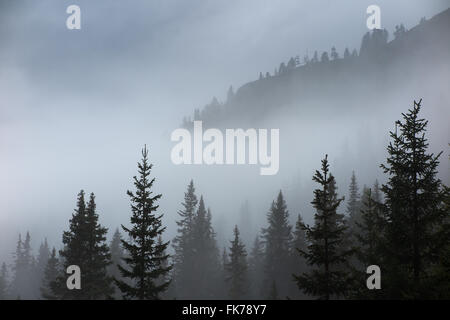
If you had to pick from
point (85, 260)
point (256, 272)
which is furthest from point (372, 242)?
point (256, 272)

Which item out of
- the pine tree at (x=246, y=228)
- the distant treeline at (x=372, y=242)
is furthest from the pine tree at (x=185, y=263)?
the pine tree at (x=246, y=228)

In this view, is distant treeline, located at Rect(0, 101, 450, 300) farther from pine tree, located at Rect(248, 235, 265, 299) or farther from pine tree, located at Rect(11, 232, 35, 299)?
pine tree, located at Rect(11, 232, 35, 299)

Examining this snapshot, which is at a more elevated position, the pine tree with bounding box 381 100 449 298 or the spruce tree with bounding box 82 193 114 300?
the pine tree with bounding box 381 100 449 298

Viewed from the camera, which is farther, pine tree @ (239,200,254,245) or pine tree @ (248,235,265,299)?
pine tree @ (239,200,254,245)

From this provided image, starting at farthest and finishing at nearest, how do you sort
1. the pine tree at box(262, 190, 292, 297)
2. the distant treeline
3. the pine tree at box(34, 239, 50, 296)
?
the pine tree at box(34, 239, 50, 296) → the pine tree at box(262, 190, 292, 297) → the distant treeline

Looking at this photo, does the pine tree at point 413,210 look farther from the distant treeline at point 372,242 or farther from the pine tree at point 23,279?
the pine tree at point 23,279

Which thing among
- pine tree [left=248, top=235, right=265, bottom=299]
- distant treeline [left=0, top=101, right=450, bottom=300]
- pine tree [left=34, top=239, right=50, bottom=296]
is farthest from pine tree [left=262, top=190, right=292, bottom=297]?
pine tree [left=34, top=239, right=50, bottom=296]

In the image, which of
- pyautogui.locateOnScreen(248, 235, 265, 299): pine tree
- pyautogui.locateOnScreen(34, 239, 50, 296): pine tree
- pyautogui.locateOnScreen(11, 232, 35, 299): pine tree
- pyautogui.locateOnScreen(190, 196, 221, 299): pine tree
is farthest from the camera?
pyautogui.locateOnScreen(11, 232, 35, 299): pine tree

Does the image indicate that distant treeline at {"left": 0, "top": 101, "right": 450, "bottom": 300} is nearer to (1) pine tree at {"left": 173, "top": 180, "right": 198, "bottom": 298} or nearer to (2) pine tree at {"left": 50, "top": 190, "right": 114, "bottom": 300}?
(2) pine tree at {"left": 50, "top": 190, "right": 114, "bottom": 300}

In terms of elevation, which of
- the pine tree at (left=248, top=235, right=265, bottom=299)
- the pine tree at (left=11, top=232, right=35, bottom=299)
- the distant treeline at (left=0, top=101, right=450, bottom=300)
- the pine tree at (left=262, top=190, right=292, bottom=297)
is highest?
the distant treeline at (left=0, top=101, right=450, bottom=300)

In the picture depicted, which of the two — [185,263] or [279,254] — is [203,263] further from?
[279,254]

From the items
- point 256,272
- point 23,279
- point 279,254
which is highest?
point 279,254
